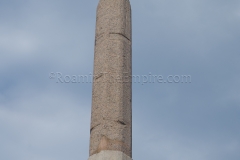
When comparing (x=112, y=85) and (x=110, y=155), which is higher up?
(x=112, y=85)

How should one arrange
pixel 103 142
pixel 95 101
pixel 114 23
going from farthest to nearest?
pixel 114 23, pixel 95 101, pixel 103 142

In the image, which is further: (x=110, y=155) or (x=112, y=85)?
(x=112, y=85)

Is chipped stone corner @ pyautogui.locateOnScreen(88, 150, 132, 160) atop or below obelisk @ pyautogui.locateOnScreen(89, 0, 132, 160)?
below

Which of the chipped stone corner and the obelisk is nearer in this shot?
the chipped stone corner

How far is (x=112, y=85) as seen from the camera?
8.96 meters

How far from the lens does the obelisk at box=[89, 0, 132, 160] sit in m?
8.44

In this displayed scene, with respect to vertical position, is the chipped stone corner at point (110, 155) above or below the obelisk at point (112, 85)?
below

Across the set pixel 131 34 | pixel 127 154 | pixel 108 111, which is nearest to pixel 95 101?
pixel 108 111

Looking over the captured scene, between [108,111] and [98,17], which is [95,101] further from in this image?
[98,17]

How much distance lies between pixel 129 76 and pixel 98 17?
1.63m

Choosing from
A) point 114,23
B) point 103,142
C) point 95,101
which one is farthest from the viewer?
point 114,23

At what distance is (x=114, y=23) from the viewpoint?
9.70m

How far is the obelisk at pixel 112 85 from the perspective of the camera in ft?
27.7

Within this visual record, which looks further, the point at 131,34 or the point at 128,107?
the point at 131,34
